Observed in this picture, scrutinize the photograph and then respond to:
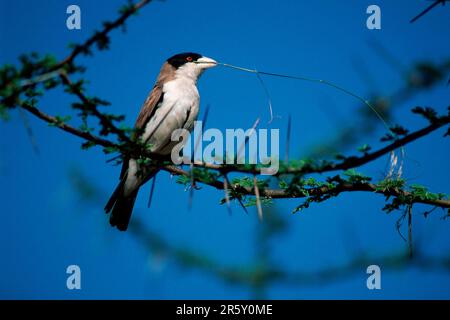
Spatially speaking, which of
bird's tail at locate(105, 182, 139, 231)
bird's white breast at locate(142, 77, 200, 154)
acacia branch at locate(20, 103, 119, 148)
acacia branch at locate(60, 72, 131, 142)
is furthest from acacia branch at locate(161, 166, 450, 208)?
bird's tail at locate(105, 182, 139, 231)

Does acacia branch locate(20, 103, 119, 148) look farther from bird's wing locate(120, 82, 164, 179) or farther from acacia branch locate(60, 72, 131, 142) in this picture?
bird's wing locate(120, 82, 164, 179)

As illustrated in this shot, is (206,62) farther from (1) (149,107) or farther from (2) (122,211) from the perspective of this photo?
(2) (122,211)

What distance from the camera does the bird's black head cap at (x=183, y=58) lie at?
662 cm

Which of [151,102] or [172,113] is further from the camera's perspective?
[151,102]

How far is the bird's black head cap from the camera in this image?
662 centimetres

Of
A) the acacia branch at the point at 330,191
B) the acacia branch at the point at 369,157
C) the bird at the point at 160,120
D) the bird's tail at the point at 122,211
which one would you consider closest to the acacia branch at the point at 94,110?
the acacia branch at the point at 330,191

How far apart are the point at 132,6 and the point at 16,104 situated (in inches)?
26.0

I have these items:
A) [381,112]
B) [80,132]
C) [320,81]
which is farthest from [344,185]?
[80,132]

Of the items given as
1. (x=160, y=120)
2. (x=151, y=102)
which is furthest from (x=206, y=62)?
(x=160, y=120)

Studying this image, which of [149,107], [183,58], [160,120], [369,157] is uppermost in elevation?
[183,58]

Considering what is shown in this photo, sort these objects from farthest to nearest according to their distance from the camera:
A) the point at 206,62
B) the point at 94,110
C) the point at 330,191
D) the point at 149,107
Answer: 1. the point at 206,62
2. the point at 149,107
3. the point at 330,191
4. the point at 94,110

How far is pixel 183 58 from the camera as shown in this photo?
21.9 feet

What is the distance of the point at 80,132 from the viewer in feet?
8.73

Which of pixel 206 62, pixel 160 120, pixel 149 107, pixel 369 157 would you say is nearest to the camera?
pixel 369 157
